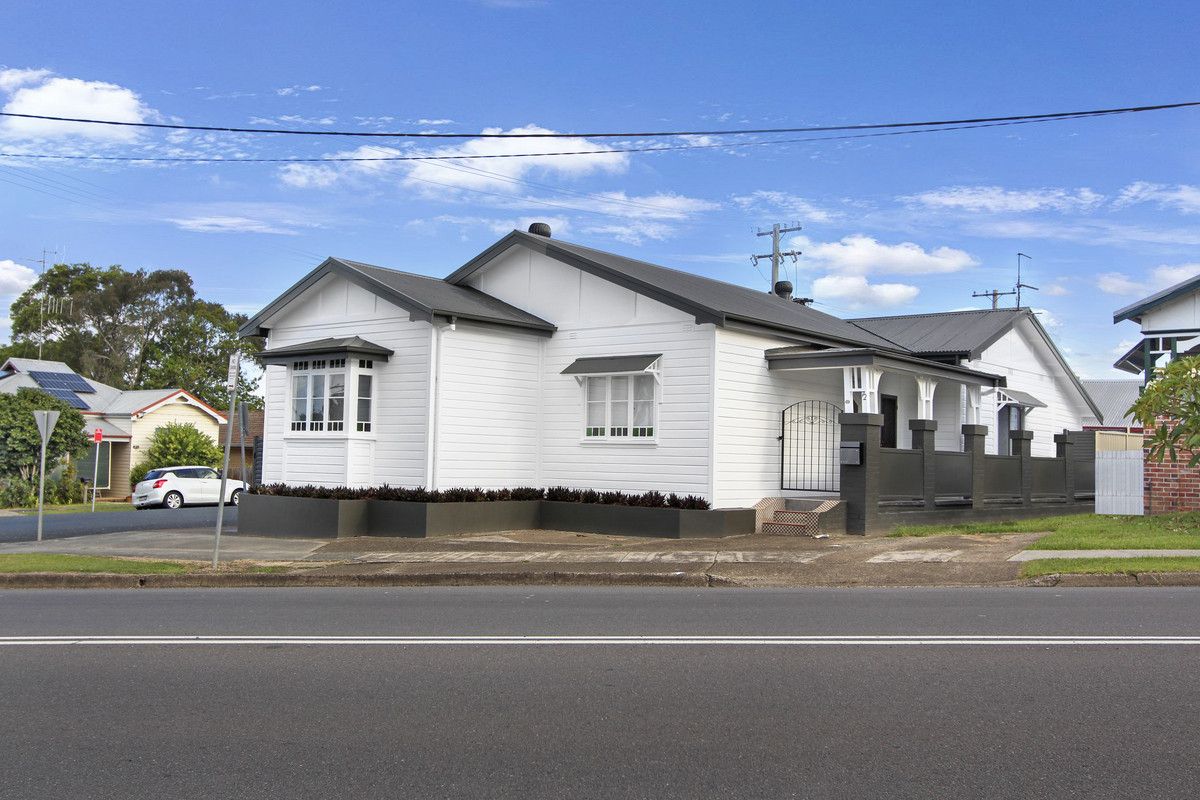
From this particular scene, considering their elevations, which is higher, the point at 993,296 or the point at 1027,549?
the point at 993,296

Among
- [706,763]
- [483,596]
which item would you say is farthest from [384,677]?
[483,596]

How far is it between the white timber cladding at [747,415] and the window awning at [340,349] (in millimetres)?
5078

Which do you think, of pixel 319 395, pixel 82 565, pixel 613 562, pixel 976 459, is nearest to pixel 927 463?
pixel 976 459

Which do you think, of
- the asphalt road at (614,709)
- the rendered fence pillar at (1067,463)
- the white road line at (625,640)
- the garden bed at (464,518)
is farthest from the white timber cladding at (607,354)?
the rendered fence pillar at (1067,463)

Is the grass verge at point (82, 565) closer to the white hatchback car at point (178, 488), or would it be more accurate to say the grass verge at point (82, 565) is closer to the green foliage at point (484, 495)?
the green foliage at point (484, 495)

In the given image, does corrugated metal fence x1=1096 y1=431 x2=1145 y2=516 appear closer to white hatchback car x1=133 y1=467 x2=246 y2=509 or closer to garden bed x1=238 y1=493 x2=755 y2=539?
garden bed x1=238 y1=493 x2=755 y2=539

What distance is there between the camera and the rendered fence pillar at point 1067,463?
946 inches

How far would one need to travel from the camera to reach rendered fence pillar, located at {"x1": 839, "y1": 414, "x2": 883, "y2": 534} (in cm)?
1808

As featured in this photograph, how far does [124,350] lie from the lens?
63.0m

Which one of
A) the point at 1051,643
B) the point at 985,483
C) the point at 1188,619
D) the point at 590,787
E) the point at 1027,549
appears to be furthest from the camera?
the point at 985,483

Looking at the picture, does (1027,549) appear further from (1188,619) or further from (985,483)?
(985,483)

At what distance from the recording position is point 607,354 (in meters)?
19.7

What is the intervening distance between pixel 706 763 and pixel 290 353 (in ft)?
52.2

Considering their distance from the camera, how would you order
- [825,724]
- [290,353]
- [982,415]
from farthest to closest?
[982,415]
[290,353]
[825,724]
